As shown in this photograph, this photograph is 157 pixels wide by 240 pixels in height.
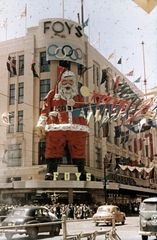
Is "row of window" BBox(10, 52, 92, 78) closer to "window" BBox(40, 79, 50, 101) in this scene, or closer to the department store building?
the department store building

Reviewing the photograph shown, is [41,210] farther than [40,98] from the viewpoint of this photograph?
No

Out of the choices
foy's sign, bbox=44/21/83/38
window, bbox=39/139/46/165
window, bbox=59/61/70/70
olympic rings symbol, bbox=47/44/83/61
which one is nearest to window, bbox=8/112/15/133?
window, bbox=39/139/46/165

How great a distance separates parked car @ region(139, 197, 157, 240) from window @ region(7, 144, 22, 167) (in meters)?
29.1

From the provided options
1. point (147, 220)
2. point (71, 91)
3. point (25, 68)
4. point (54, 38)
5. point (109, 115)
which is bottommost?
point (147, 220)

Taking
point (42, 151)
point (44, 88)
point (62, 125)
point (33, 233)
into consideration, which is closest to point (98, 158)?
point (42, 151)

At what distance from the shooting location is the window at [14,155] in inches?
1732

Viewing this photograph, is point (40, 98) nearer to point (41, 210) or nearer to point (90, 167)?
point (90, 167)

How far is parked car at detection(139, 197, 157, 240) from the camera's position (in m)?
15.1

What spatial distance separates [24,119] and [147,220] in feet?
101

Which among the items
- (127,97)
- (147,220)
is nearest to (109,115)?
(127,97)

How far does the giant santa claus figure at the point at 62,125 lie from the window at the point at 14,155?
4355 mm

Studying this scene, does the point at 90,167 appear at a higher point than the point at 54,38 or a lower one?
lower

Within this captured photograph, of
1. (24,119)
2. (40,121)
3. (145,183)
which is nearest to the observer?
(40,121)

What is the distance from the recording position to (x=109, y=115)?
30.1 meters
